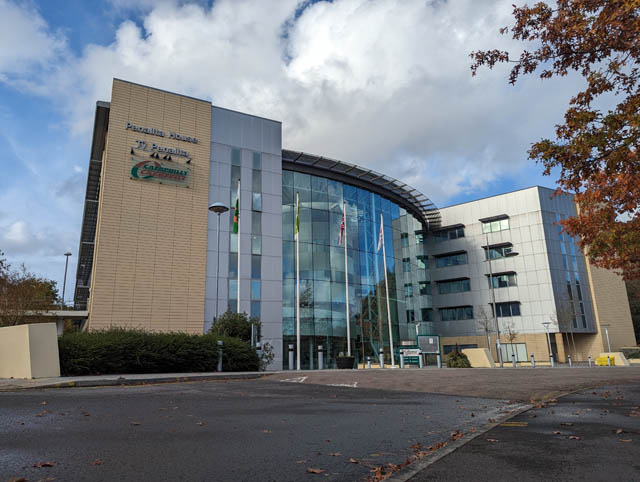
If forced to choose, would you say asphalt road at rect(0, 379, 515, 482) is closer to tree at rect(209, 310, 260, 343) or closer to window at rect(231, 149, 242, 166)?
tree at rect(209, 310, 260, 343)

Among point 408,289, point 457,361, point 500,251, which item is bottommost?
point 457,361

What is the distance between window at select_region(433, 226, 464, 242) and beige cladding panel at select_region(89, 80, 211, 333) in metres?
36.8

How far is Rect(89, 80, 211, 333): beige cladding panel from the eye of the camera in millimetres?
30875

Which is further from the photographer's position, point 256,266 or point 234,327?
point 256,266

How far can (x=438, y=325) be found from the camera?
6166 cm

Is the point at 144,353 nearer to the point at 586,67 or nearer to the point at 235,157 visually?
the point at 586,67

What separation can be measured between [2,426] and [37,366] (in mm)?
9827

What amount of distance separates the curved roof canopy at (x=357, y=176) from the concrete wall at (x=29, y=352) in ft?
89.2

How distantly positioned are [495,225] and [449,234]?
608 centimetres

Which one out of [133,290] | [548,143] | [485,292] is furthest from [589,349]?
[548,143]

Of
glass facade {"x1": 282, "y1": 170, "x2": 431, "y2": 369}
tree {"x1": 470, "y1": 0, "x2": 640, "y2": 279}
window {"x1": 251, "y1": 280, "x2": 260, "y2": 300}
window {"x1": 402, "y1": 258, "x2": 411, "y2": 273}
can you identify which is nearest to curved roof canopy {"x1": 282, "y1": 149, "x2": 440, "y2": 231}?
glass facade {"x1": 282, "y1": 170, "x2": 431, "y2": 369}

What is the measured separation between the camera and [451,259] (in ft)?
203

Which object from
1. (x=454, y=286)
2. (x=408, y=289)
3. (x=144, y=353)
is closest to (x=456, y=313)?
(x=454, y=286)

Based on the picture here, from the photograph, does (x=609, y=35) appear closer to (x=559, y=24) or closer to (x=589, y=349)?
(x=559, y=24)
